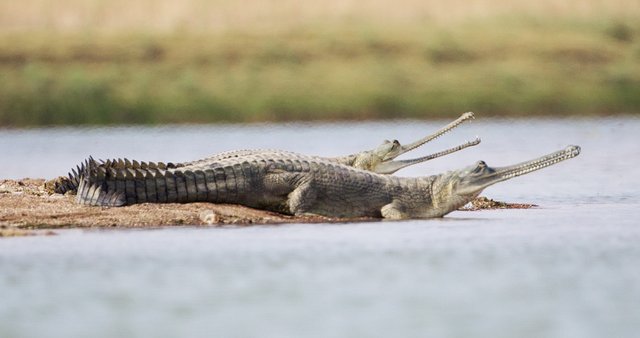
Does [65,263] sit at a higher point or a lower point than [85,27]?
lower

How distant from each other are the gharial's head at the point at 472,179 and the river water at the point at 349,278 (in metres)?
0.21

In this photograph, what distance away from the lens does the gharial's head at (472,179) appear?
13523mm

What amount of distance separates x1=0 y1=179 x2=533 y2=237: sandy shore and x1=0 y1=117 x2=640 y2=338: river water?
0.98 feet

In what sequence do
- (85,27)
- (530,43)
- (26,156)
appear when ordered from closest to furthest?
(26,156), (530,43), (85,27)

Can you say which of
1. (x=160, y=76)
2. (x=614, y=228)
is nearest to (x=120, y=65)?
(x=160, y=76)

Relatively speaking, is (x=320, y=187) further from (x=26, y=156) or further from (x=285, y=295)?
(x=26, y=156)

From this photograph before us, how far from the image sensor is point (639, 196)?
15539 millimetres

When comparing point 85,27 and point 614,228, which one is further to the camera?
point 85,27

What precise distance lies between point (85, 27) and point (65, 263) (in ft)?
100

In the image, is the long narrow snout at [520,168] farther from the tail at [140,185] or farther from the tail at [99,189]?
the tail at [99,189]

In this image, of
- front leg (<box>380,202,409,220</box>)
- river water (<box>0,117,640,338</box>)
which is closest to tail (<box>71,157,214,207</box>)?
river water (<box>0,117,640,338</box>)

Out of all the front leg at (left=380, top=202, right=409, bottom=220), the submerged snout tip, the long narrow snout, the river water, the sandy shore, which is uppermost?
the submerged snout tip

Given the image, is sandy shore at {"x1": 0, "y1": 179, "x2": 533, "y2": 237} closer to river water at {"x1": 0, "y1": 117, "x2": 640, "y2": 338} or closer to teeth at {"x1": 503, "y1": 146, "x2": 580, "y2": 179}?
river water at {"x1": 0, "y1": 117, "x2": 640, "y2": 338}

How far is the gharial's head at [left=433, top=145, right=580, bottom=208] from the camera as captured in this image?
1352 centimetres
